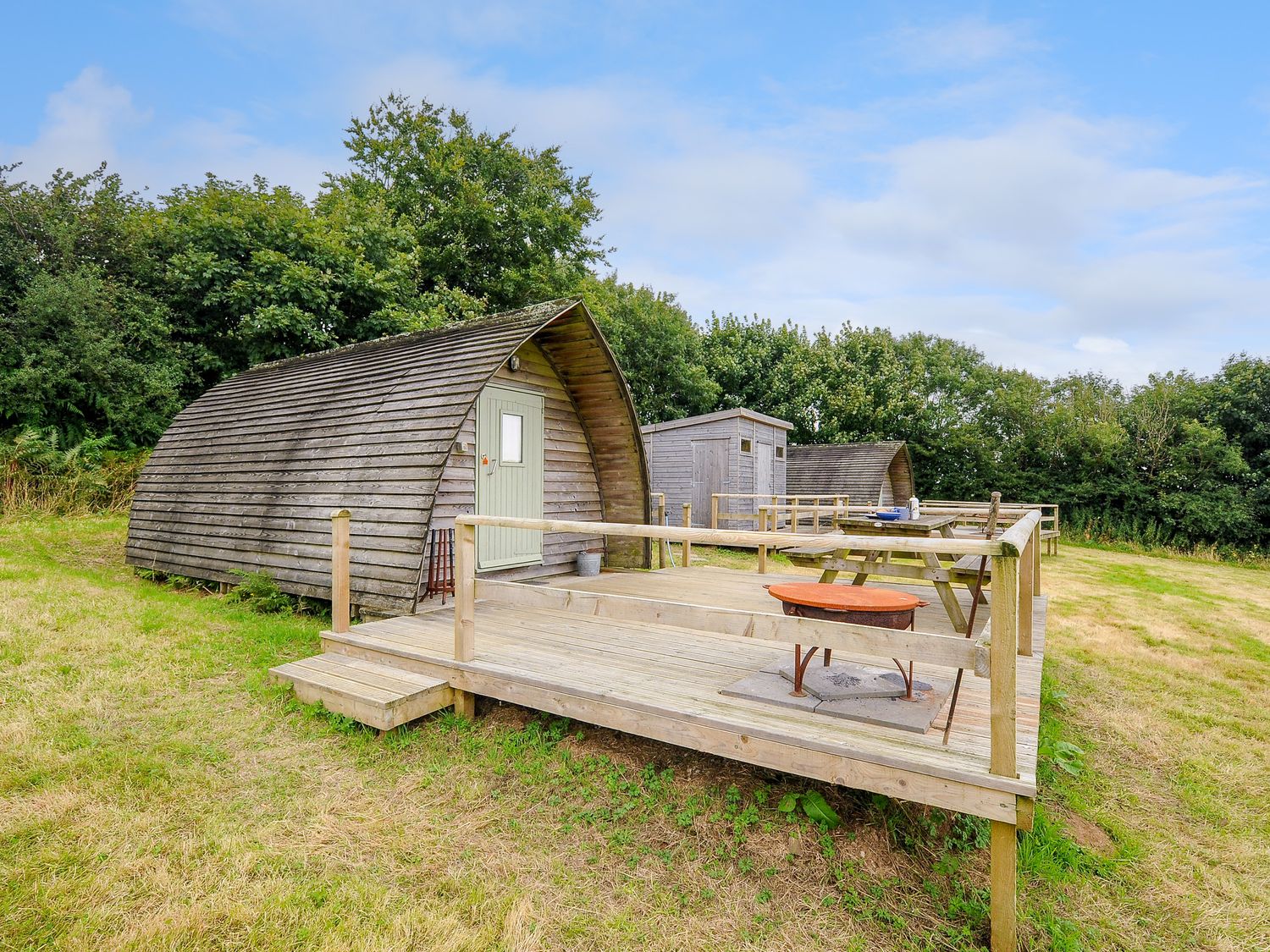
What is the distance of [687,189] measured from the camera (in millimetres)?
17109

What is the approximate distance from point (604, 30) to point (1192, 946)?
46.5ft

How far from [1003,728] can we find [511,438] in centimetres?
592

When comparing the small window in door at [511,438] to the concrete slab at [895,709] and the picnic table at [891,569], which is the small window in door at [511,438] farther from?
the concrete slab at [895,709]

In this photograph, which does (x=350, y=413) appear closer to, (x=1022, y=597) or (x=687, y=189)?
(x=1022, y=597)

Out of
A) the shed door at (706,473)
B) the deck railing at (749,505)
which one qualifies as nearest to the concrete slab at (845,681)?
the deck railing at (749,505)

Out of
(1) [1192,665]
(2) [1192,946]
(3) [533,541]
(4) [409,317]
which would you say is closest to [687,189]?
(4) [409,317]

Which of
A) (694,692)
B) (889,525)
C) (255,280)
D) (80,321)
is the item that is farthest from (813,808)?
(255,280)

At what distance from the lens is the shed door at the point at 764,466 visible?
1630 centimetres

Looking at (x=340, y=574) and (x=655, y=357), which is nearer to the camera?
(x=340, y=574)

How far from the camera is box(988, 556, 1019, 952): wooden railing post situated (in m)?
2.28

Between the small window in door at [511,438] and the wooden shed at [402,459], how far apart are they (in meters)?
0.02

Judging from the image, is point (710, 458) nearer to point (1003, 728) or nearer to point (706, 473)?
point (706, 473)

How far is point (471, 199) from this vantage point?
2114 centimetres

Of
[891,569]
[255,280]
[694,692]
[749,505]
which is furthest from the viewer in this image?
[749,505]
